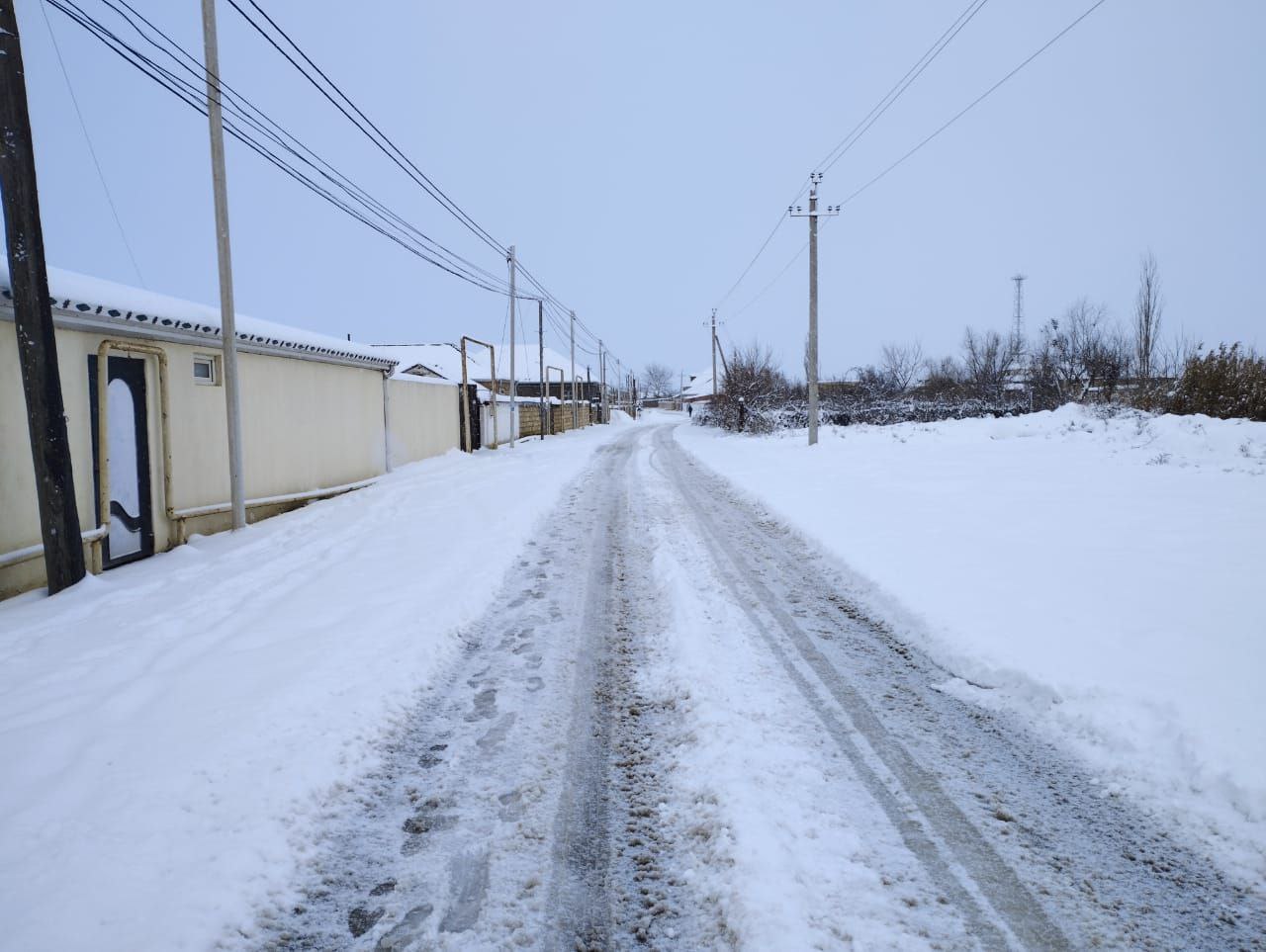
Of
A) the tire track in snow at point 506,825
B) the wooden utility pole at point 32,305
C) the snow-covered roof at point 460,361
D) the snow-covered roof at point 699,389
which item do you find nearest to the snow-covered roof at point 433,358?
the snow-covered roof at point 460,361

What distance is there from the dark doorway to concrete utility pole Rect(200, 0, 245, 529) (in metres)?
1.03

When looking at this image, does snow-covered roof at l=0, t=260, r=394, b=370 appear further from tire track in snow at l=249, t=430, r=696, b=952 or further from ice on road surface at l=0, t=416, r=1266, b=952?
tire track in snow at l=249, t=430, r=696, b=952

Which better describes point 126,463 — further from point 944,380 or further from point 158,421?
point 944,380

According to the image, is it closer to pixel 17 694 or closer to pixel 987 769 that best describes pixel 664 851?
pixel 987 769

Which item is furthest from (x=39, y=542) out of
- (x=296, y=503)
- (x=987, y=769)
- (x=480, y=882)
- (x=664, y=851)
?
(x=987, y=769)

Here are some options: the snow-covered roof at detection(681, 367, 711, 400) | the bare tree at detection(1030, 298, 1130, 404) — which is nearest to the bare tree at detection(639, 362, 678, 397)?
the snow-covered roof at detection(681, 367, 711, 400)

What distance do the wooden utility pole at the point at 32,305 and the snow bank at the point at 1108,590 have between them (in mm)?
7518

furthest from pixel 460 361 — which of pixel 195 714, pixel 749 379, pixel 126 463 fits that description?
pixel 195 714

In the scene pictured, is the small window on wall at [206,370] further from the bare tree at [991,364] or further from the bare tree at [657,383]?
the bare tree at [657,383]

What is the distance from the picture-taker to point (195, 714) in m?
3.77

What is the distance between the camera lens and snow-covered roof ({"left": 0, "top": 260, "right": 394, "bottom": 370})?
21.9 feet

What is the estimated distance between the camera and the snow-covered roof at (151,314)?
6.67 metres

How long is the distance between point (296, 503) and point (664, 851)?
10.8 metres

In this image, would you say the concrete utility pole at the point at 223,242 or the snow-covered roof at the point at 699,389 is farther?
the snow-covered roof at the point at 699,389
